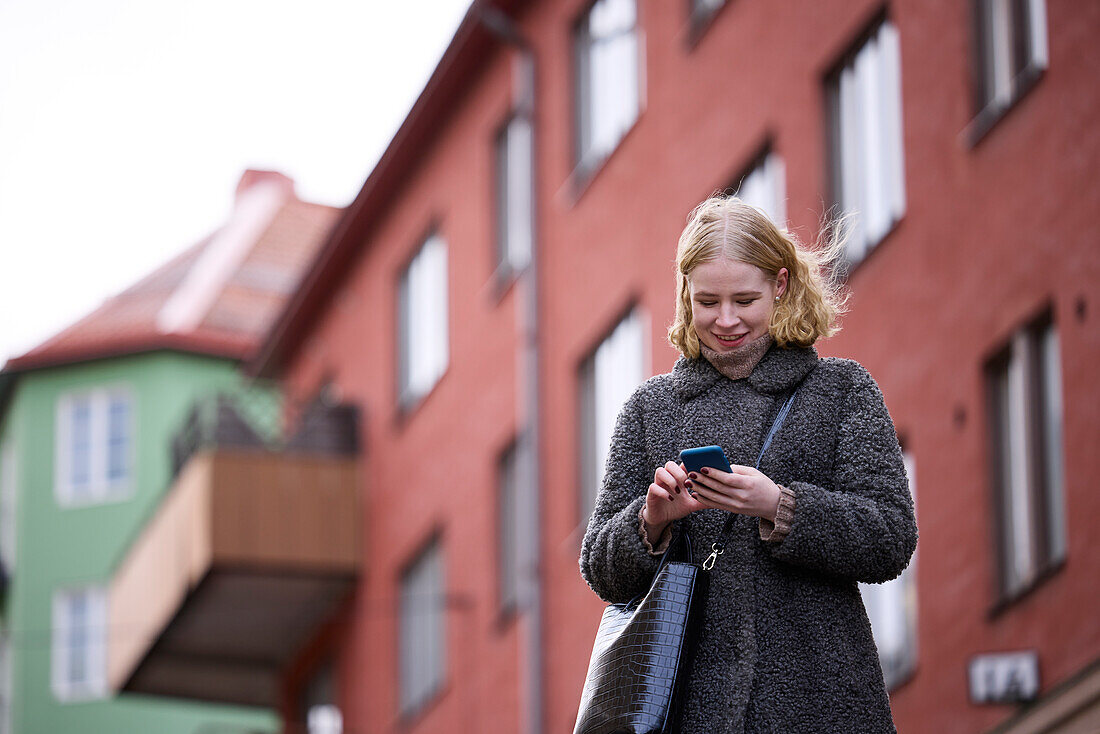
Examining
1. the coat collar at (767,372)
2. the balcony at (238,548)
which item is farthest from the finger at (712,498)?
the balcony at (238,548)

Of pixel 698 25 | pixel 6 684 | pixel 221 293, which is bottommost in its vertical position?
pixel 6 684

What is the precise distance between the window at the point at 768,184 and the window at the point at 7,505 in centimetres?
2530

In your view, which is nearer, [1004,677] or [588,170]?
[1004,677]

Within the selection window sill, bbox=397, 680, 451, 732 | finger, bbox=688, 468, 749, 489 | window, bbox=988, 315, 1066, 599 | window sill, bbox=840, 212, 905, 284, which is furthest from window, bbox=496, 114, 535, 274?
finger, bbox=688, 468, 749, 489

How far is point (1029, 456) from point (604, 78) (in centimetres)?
739

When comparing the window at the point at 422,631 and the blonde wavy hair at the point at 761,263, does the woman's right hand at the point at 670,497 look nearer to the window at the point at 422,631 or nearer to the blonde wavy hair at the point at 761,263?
the blonde wavy hair at the point at 761,263

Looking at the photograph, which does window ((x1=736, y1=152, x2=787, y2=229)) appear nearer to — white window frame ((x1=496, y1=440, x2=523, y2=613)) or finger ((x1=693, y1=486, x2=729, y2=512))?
white window frame ((x1=496, y1=440, x2=523, y2=613))

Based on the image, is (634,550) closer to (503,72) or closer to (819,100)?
(819,100)

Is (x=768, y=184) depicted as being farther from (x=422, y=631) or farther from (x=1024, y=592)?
(x=422, y=631)

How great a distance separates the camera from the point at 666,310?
15.6 m

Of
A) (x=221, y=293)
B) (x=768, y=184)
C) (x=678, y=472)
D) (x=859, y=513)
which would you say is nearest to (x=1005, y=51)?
(x=768, y=184)

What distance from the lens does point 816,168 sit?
45.2 ft

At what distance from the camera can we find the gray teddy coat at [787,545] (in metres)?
3.62

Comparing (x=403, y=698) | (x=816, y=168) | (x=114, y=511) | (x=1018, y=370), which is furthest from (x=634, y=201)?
(x=114, y=511)
